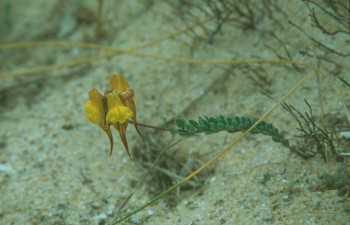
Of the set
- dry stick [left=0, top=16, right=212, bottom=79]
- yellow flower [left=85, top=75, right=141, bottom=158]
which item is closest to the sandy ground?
dry stick [left=0, top=16, right=212, bottom=79]

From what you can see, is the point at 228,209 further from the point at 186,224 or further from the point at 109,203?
the point at 109,203

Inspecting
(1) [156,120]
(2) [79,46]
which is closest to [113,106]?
(1) [156,120]

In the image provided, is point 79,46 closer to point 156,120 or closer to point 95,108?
point 156,120

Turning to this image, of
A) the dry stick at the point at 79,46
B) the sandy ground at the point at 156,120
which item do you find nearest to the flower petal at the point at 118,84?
the sandy ground at the point at 156,120

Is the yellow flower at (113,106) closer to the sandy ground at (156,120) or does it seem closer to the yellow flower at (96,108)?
the yellow flower at (96,108)

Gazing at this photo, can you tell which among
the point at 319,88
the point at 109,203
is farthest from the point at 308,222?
the point at 109,203

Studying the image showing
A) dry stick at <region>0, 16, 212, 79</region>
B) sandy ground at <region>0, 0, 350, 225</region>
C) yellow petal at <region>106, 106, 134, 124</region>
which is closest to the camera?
yellow petal at <region>106, 106, 134, 124</region>

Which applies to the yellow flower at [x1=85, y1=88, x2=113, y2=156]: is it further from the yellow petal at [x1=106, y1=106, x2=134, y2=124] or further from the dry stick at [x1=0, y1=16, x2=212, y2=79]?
the dry stick at [x1=0, y1=16, x2=212, y2=79]
